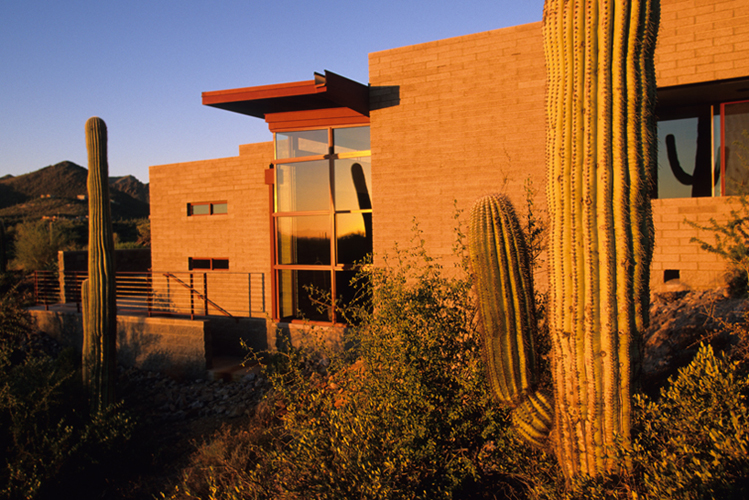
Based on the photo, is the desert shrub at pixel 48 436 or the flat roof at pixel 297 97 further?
the flat roof at pixel 297 97

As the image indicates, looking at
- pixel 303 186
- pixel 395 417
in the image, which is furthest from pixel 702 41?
pixel 303 186

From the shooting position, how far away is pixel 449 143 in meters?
7.59

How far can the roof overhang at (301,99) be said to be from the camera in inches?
294

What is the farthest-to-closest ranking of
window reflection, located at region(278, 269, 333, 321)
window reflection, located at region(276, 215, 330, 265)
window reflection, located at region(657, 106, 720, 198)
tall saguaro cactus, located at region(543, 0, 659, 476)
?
window reflection, located at region(278, 269, 333, 321), window reflection, located at region(276, 215, 330, 265), window reflection, located at region(657, 106, 720, 198), tall saguaro cactus, located at region(543, 0, 659, 476)

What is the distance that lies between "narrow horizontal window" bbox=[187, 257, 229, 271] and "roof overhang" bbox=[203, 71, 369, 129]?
460cm

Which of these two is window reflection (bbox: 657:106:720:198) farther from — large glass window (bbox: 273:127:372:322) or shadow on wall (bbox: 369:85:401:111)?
large glass window (bbox: 273:127:372:322)

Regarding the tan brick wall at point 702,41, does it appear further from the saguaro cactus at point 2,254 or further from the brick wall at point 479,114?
the saguaro cactus at point 2,254

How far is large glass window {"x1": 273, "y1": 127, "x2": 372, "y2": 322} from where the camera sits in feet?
29.0

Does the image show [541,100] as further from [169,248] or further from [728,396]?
[169,248]

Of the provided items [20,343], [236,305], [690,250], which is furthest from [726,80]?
[20,343]

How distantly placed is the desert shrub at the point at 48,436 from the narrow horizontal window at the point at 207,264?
192 inches

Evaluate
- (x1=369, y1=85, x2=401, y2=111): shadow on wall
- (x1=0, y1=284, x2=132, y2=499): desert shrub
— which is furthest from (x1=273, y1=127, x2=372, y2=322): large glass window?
(x1=0, y1=284, x2=132, y2=499): desert shrub

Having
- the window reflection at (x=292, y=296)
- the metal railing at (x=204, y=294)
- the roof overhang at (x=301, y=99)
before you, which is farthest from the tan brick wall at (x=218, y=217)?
the roof overhang at (x=301, y=99)

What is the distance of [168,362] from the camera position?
9992mm
